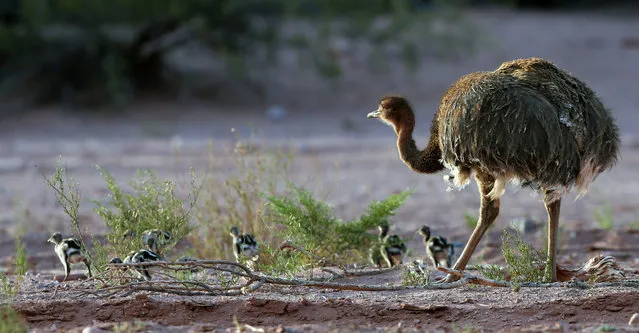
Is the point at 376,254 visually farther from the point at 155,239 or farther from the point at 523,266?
the point at 155,239

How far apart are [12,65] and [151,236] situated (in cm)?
1508

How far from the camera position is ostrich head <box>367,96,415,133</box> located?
8234mm

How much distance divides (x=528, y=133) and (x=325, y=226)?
2.01 meters

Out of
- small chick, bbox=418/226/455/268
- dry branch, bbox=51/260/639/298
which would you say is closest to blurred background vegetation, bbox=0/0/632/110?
small chick, bbox=418/226/455/268

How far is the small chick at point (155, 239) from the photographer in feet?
25.6

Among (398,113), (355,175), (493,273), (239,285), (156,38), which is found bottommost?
(493,273)

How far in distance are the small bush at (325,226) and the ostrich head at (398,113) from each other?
0.61 m

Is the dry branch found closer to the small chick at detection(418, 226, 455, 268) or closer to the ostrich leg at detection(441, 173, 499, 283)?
the ostrich leg at detection(441, 173, 499, 283)

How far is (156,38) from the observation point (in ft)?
73.3

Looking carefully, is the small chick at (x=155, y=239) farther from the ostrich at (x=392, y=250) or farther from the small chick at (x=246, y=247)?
the ostrich at (x=392, y=250)

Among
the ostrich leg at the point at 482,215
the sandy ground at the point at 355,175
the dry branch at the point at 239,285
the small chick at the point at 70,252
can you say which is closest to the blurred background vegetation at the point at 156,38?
the sandy ground at the point at 355,175

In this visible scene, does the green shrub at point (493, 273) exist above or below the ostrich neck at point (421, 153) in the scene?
below

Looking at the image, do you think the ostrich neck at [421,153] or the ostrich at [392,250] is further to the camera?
the ostrich at [392,250]

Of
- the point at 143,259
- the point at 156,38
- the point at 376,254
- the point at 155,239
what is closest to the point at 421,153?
the point at 376,254
